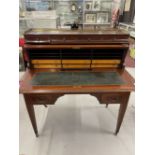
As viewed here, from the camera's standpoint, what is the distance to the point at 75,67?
5.22ft

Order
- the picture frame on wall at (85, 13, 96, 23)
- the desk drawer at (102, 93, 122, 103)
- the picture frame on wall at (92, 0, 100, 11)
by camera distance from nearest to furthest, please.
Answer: the desk drawer at (102, 93, 122, 103)
the picture frame on wall at (92, 0, 100, 11)
the picture frame on wall at (85, 13, 96, 23)

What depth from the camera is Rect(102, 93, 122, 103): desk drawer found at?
1.39 m

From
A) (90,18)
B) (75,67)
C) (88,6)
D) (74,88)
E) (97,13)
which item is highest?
(88,6)

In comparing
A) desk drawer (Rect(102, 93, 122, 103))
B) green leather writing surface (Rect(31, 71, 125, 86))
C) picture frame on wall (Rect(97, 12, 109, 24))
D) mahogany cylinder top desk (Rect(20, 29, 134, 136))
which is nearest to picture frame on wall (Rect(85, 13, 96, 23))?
picture frame on wall (Rect(97, 12, 109, 24))

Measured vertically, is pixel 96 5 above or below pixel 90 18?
above

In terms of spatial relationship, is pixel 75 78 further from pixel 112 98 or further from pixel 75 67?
pixel 112 98

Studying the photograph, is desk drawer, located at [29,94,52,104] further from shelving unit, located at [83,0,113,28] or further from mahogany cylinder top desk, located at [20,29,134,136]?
shelving unit, located at [83,0,113,28]

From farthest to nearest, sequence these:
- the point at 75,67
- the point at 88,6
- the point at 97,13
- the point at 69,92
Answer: the point at 97,13
the point at 88,6
the point at 75,67
the point at 69,92

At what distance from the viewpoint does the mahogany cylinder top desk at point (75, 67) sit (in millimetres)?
1313

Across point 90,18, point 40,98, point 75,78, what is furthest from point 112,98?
point 90,18

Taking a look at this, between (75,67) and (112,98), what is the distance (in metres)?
0.47
